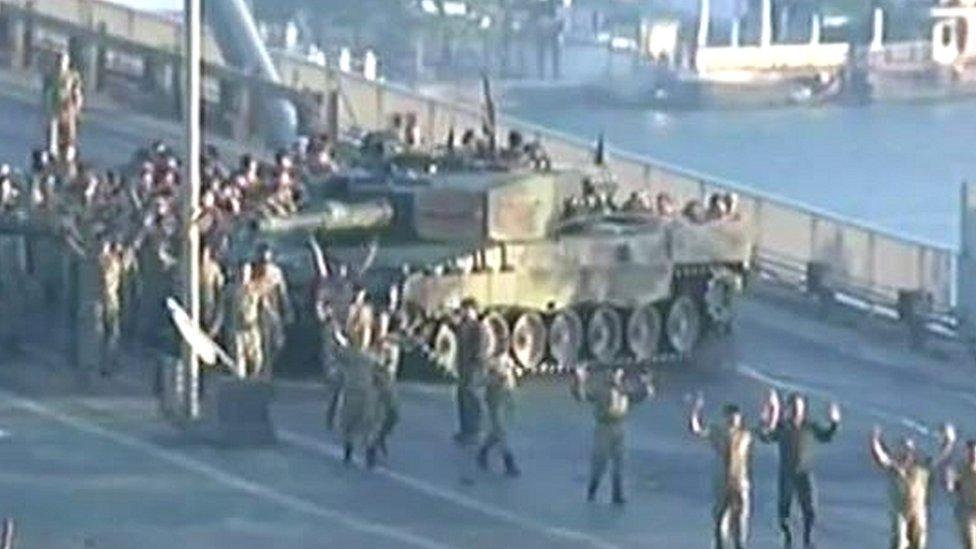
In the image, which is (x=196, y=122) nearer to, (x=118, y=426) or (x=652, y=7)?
(x=118, y=426)

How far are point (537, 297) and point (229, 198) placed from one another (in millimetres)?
2803

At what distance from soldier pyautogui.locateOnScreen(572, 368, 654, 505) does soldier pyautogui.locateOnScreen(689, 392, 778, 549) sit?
1285 mm

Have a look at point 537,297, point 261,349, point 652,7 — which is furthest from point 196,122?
point 652,7

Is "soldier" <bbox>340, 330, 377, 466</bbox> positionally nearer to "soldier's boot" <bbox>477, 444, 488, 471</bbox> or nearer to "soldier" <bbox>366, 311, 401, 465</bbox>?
"soldier" <bbox>366, 311, 401, 465</bbox>

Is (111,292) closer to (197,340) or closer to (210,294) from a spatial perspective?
Result: (210,294)

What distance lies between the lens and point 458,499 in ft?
105

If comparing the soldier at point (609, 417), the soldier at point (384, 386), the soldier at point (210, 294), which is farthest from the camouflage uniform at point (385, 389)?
the soldier at point (210, 294)

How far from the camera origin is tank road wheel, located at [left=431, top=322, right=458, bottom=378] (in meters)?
36.2

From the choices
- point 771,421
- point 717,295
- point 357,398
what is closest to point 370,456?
point 357,398

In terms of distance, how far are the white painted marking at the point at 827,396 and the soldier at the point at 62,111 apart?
7423mm

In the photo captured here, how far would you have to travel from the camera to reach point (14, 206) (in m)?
36.7

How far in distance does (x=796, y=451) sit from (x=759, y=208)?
17781 millimetres

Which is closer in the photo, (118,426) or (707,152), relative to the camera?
(118,426)

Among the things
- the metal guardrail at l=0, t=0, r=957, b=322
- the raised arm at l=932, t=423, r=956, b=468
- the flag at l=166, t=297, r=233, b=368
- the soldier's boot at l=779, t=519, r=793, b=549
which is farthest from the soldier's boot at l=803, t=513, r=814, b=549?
the metal guardrail at l=0, t=0, r=957, b=322
